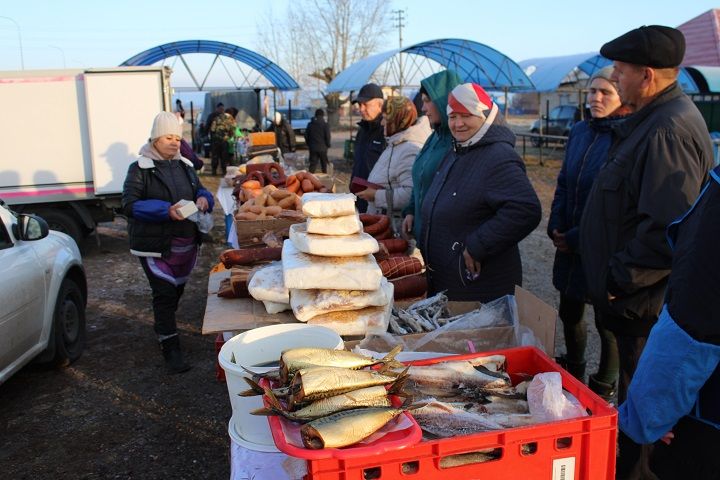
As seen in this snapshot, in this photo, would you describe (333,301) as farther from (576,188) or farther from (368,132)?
(368,132)

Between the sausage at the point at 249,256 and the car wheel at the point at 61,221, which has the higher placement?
the sausage at the point at 249,256

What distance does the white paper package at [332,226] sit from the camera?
283 cm

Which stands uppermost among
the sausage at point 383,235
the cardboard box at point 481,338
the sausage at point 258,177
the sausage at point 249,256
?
the sausage at point 258,177

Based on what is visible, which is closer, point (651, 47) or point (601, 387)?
point (651, 47)

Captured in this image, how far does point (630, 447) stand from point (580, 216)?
5.05ft

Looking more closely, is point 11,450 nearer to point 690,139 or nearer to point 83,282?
point 83,282

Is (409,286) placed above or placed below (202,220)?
below

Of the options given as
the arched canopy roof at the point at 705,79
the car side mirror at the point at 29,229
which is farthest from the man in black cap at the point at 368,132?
the arched canopy roof at the point at 705,79

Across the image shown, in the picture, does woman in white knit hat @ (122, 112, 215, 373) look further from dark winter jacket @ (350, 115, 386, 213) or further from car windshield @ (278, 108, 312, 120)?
car windshield @ (278, 108, 312, 120)

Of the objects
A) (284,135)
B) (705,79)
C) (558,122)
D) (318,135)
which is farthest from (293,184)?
(558,122)

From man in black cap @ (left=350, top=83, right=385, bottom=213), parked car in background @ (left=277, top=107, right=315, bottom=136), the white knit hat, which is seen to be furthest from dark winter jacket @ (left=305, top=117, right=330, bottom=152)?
the white knit hat

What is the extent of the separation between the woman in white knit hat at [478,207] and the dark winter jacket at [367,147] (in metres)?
2.28

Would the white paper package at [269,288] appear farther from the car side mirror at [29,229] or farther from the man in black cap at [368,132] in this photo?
the man in black cap at [368,132]

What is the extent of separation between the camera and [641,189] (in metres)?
2.66
